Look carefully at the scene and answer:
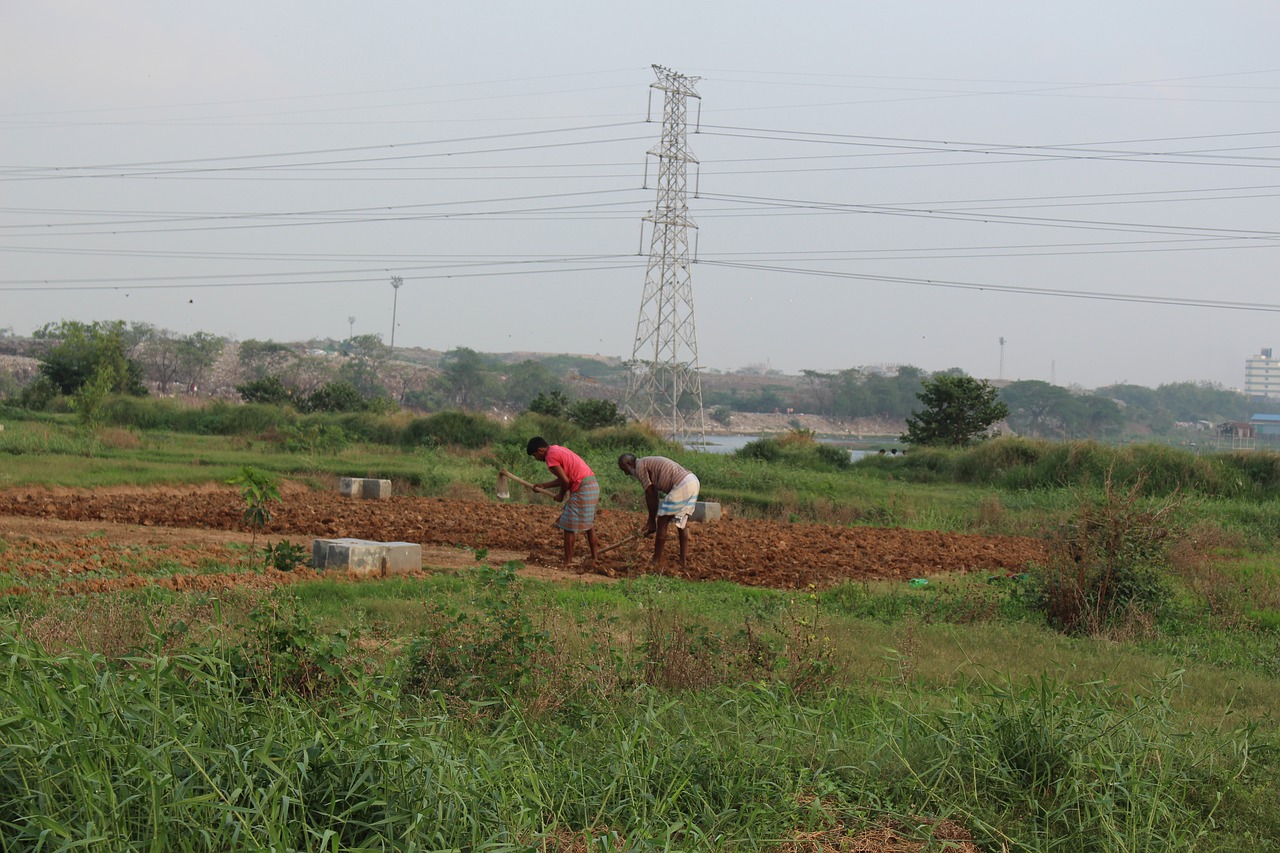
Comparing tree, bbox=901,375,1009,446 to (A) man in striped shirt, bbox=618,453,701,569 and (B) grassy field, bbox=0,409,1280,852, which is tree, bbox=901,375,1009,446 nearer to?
(A) man in striped shirt, bbox=618,453,701,569

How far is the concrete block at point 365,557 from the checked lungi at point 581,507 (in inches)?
68.6

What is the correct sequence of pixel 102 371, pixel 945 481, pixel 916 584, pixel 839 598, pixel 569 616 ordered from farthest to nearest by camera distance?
pixel 945 481 → pixel 102 371 → pixel 916 584 → pixel 839 598 → pixel 569 616

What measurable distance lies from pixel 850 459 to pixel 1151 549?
918 inches

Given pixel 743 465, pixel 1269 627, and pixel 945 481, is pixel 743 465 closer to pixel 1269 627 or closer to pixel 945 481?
pixel 945 481

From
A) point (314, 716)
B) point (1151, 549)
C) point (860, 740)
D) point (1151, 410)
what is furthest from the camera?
point (1151, 410)

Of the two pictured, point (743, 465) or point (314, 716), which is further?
point (743, 465)

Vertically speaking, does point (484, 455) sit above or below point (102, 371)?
below

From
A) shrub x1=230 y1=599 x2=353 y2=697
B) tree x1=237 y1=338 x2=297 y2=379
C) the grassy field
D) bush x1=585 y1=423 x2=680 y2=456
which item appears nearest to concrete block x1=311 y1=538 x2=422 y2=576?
the grassy field

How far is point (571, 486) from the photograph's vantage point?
39.2 ft

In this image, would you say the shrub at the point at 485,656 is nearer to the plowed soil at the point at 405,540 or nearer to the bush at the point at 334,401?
the plowed soil at the point at 405,540

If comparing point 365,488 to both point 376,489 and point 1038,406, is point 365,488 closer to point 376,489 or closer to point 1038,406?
point 376,489

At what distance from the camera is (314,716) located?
466 centimetres

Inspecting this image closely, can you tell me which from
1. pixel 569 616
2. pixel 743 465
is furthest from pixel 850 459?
pixel 569 616

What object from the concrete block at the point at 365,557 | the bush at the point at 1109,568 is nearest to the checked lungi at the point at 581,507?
the concrete block at the point at 365,557
